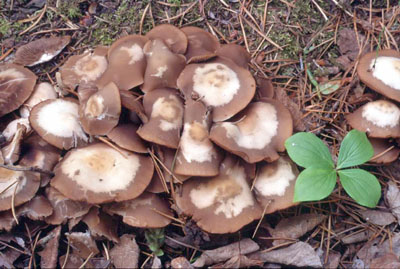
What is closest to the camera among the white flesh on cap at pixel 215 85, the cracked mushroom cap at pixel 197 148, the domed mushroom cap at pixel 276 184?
the cracked mushroom cap at pixel 197 148

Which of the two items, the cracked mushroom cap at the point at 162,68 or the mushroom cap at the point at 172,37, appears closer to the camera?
the cracked mushroom cap at the point at 162,68

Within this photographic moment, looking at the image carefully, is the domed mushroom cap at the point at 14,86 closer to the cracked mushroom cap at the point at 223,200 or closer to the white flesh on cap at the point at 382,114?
the cracked mushroom cap at the point at 223,200

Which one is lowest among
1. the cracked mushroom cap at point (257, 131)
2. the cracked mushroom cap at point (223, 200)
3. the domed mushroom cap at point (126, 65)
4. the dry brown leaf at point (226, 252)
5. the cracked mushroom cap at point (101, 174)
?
the dry brown leaf at point (226, 252)

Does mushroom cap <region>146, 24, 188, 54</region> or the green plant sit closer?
the green plant

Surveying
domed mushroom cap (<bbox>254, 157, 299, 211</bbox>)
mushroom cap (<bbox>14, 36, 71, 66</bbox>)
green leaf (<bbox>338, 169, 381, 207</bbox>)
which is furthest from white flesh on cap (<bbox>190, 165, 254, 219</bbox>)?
mushroom cap (<bbox>14, 36, 71, 66</bbox>)

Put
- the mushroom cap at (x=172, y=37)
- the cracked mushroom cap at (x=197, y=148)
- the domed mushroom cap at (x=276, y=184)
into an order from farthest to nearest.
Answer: the mushroom cap at (x=172, y=37), the domed mushroom cap at (x=276, y=184), the cracked mushroom cap at (x=197, y=148)

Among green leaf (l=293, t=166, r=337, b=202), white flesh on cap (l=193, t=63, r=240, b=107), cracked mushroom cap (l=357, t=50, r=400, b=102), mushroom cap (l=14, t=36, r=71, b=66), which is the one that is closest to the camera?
green leaf (l=293, t=166, r=337, b=202)

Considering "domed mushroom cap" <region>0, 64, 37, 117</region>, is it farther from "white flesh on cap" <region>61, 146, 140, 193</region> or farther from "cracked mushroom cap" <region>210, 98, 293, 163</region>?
"cracked mushroom cap" <region>210, 98, 293, 163</region>

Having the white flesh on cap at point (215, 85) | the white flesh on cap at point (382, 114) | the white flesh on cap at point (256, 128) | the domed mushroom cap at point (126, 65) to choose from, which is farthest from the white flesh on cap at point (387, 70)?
the domed mushroom cap at point (126, 65)
